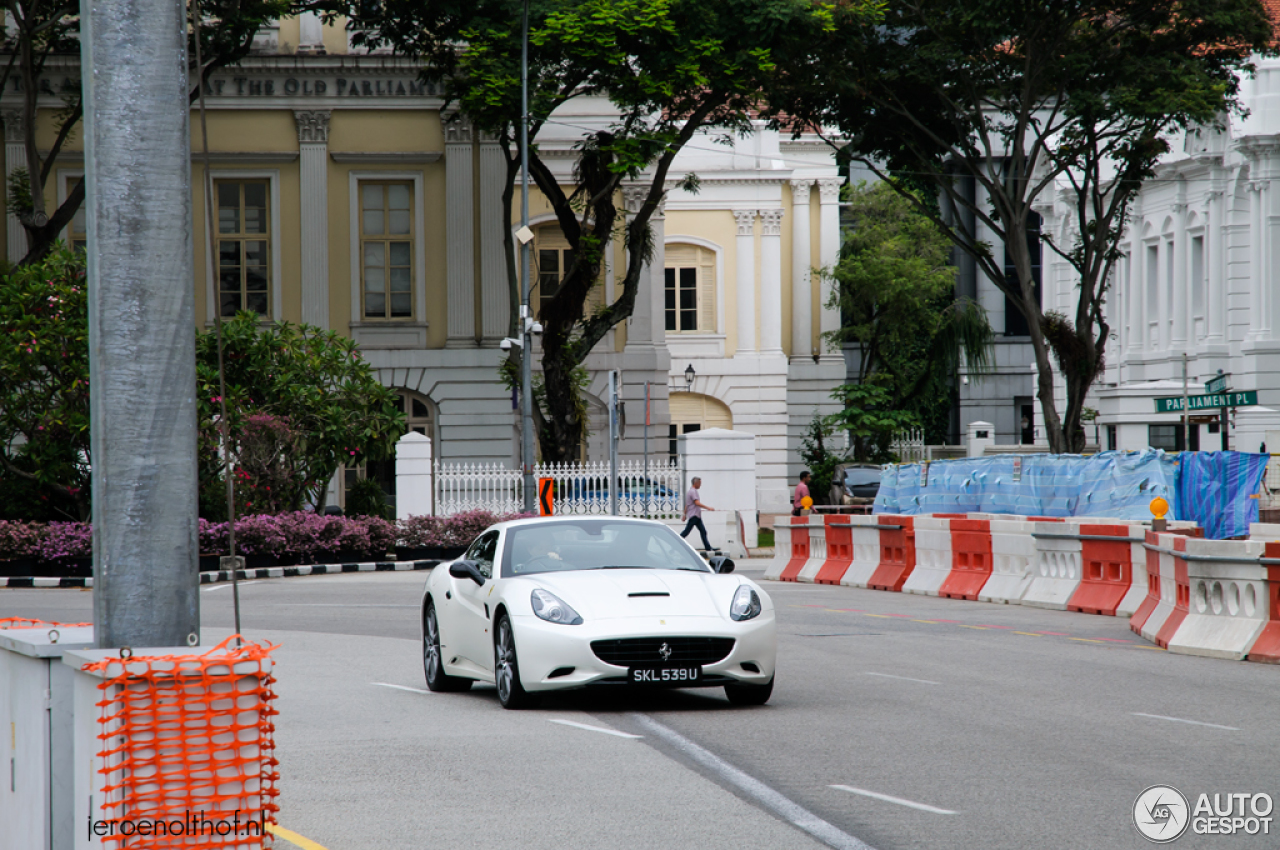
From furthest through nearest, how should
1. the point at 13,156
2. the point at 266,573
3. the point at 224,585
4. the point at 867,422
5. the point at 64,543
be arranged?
the point at 867,422 < the point at 13,156 < the point at 266,573 < the point at 64,543 < the point at 224,585

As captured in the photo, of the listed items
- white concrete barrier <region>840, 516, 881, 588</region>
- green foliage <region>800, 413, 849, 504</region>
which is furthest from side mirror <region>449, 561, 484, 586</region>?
green foliage <region>800, 413, 849, 504</region>

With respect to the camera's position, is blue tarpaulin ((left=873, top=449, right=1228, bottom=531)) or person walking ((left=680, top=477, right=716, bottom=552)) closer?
blue tarpaulin ((left=873, top=449, right=1228, bottom=531))

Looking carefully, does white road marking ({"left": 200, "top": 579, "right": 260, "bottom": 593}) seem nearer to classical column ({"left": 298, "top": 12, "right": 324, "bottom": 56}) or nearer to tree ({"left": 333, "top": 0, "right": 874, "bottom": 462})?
tree ({"left": 333, "top": 0, "right": 874, "bottom": 462})

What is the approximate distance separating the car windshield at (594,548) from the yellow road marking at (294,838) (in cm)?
482

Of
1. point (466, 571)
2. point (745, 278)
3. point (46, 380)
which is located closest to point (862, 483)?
point (745, 278)

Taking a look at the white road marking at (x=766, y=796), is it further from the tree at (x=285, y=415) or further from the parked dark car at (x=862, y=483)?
the parked dark car at (x=862, y=483)

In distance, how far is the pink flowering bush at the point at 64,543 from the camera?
28219 mm

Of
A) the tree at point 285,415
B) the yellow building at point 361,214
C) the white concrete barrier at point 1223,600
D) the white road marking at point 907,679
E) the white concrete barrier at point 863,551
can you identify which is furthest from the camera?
the yellow building at point 361,214

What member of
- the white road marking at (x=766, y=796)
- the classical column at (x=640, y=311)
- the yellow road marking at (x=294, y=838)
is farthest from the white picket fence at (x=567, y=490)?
the yellow road marking at (x=294, y=838)

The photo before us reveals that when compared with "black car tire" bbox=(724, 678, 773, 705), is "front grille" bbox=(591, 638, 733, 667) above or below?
above

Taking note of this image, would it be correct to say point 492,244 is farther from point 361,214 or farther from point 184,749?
point 184,749

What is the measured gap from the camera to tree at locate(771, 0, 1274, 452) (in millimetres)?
32531

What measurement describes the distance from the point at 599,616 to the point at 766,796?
3.29 m

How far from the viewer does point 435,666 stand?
12.8 meters
